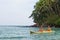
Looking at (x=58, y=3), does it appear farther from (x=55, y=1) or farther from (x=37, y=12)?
(x=37, y=12)

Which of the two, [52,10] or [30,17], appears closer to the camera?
[52,10]

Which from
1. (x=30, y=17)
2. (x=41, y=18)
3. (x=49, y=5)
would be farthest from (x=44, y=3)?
(x=30, y=17)

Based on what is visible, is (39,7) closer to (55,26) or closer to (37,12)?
(37,12)

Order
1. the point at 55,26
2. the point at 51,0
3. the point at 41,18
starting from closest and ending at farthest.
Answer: the point at 51,0, the point at 41,18, the point at 55,26

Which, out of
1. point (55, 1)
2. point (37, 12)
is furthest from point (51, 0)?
point (37, 12)

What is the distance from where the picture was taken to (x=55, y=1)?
70.1 m

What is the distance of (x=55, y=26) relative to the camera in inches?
3172

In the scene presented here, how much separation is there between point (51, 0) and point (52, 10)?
4.05 m

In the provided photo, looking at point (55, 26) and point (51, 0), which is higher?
point (51, 0)

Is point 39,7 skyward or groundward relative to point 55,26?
skyward

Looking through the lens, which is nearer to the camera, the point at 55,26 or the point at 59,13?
the point at 59,13

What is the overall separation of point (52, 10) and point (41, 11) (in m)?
3.73

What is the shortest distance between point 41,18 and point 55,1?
836 cm

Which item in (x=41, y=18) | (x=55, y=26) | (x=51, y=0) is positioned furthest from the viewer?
(x=55, y=26)
